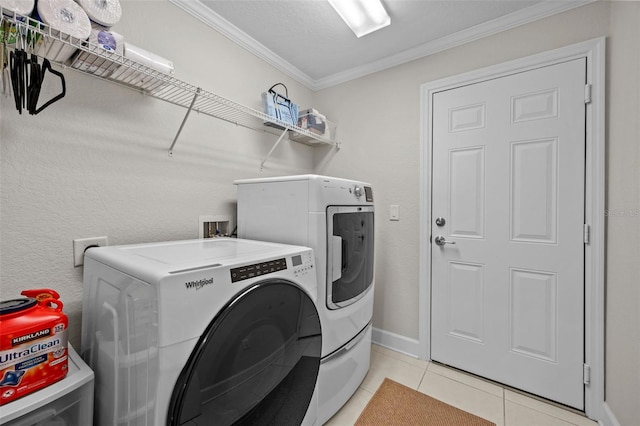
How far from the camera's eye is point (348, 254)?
1547 mm

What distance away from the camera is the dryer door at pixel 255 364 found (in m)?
0.76

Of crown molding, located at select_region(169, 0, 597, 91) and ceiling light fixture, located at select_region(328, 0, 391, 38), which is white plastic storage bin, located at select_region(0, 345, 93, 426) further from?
ceiling light fixture, located at select_region(328, 0, 391, 38)

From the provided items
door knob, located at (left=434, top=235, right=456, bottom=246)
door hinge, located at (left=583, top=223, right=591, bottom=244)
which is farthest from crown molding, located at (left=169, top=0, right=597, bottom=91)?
door knob, located at (left=434, top=235, right=456, bottom=246)

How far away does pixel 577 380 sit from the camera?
5.17 ft

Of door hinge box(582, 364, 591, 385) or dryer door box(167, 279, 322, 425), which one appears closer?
dryer door box(167, 279, 322, 425)

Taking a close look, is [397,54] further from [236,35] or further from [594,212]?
[594,212]

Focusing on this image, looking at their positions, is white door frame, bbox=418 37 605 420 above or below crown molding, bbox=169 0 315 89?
below

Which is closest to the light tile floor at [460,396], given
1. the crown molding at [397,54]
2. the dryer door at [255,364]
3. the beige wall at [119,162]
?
the dryer door at [255,364]

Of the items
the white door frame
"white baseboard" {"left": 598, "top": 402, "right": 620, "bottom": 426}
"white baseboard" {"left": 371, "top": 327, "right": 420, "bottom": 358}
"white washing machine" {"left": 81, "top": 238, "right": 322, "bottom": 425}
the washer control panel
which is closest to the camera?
"white washing machine" {"left": 81, "top": 238, "right": 322, "bottom": 425}

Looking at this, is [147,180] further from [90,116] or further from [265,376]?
[265,376]

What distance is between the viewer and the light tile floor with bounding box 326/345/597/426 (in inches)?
59.3

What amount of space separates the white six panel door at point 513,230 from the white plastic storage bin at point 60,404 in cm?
202

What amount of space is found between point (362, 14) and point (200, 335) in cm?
196

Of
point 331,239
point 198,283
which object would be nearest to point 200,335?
point 198,283
